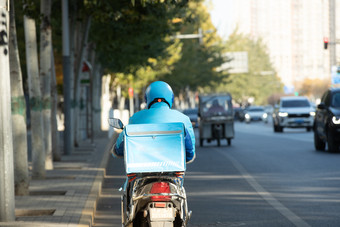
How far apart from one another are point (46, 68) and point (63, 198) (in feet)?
21.8

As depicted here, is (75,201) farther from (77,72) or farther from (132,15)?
(77,72)

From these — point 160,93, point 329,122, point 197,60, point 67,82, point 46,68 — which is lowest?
point 329,122

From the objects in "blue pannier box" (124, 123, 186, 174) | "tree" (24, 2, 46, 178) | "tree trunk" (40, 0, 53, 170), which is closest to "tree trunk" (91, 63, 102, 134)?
"tree trunk" (40, 0, 53, 170)

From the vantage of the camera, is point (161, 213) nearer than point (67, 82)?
Yes

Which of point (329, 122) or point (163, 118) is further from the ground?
point (163, 118)

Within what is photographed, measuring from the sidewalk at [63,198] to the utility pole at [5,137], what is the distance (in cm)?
24

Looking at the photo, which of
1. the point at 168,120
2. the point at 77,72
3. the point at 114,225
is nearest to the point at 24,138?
the point at 114,225

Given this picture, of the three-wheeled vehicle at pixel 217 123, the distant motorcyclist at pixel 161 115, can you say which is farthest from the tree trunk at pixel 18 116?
the three-wheeled vehicle at pixel 217 123

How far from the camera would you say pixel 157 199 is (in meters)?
6.17

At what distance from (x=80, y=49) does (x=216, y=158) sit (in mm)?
6840

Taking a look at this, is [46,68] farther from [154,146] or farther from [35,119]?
[154,146]

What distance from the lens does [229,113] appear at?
3105 cm

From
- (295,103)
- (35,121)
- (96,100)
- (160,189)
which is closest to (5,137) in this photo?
(160,189)

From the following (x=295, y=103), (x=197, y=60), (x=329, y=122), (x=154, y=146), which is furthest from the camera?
(x=197, y=60)
